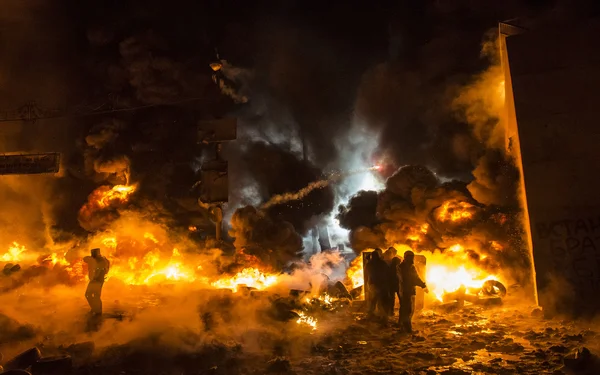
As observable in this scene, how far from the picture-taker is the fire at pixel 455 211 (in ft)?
54.2

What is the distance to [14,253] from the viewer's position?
70.7ft

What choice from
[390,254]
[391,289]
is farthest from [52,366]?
[390,254]

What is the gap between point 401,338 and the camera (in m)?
8.90

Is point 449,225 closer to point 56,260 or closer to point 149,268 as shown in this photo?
point 149,268

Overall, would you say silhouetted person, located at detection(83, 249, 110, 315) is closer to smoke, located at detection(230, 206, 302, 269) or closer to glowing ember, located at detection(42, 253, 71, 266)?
glowing ember, located at detection(42, 253, 71, 266)

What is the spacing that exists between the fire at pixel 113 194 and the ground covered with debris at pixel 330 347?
13.5m

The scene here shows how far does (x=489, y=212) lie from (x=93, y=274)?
13.9 m

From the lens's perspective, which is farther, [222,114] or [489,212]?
[222,114]

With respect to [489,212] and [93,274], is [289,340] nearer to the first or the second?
[93,274]

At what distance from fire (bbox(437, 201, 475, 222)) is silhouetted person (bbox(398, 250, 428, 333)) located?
8.01 metres

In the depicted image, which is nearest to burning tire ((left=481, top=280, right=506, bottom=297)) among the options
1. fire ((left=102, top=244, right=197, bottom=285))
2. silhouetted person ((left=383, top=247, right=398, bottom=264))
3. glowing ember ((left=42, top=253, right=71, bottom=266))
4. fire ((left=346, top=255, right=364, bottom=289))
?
silhouetted person ((left=383, top=247, right=398, bottom=264))

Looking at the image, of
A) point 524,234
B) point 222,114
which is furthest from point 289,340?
point 222,114

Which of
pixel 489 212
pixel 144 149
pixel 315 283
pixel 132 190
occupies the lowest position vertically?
pixel 315 283

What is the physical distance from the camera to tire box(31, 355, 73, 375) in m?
6.89
